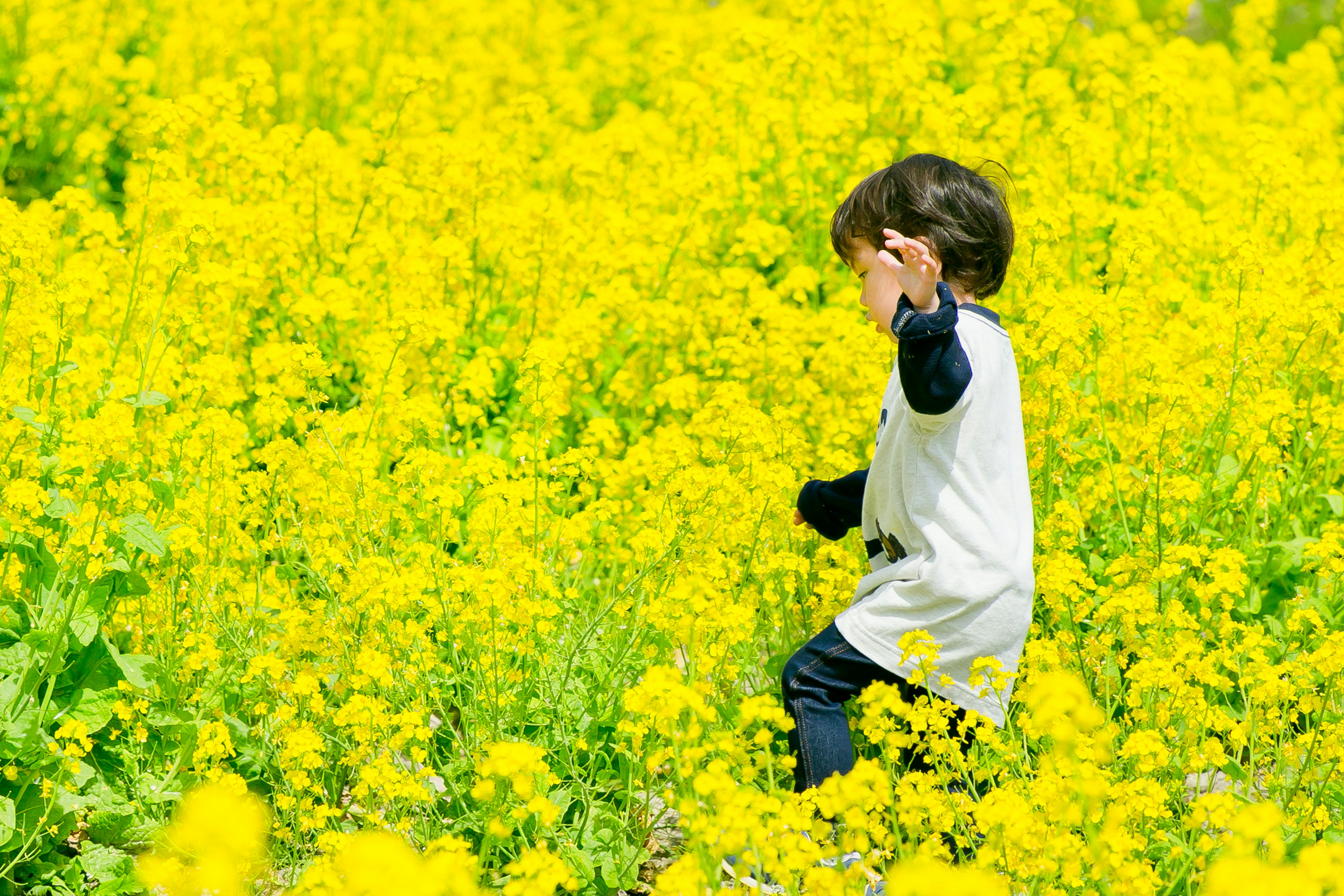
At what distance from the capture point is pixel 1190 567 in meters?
3.50

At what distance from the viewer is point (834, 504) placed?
124 inches

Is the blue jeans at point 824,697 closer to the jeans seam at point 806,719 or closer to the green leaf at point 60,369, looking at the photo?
the jeans seam at point 806,719

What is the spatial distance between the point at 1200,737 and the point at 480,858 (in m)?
1.43

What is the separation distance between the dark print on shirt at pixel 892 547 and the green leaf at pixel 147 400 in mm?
1647

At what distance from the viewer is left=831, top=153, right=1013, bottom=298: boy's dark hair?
115 inches

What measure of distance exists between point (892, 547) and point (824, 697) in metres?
0.36

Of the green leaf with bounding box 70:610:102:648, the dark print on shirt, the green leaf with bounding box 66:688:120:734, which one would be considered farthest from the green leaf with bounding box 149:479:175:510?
the dark print on shirt

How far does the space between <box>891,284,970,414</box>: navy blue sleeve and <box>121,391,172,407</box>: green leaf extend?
5.49 feet

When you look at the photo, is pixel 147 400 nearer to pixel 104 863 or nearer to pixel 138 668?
pixel 138 668

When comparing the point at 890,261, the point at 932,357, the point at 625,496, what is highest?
the point at 890,261

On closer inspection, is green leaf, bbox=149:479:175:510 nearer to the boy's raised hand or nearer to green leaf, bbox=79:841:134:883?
green leaf, bbox=79:841:134:883

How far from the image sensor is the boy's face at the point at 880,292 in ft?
9.39

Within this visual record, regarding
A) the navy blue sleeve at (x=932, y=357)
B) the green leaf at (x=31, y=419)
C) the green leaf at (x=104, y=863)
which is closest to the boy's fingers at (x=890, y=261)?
the navy blue sleeve at (x=932, y=357)

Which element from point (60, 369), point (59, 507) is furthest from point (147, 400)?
point (59, 507)
